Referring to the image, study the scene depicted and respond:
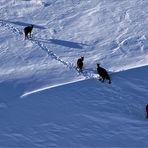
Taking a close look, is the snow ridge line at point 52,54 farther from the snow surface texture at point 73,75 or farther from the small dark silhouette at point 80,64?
the small dark silhouette at point 80,64

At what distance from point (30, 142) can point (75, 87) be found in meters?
3.86

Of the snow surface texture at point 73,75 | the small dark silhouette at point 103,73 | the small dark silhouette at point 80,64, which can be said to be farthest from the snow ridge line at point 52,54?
the small dark silhouette at point 103,73

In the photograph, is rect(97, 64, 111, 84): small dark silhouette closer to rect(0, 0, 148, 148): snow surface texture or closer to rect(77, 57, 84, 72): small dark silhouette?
rect(0, 0, 148, 148): snow surface texture

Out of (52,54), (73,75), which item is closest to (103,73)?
(73,75)

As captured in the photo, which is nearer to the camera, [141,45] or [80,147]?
[80,147]

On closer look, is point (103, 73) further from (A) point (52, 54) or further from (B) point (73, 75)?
(A) point (52, 54)

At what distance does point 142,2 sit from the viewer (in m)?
32.1

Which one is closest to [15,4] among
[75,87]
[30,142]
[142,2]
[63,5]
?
[63,5]

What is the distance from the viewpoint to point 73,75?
25.8 metres

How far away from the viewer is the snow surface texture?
74.1ft

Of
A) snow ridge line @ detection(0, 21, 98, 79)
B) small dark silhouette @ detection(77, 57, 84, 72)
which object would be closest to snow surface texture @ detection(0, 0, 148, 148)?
snow ridge line @ detection(0, 21, 98, 79)

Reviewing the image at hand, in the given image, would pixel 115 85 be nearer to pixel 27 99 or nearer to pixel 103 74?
pixel 103 74

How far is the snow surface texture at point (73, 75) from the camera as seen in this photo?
22.6 metres

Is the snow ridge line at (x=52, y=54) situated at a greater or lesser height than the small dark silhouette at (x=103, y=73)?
greater
